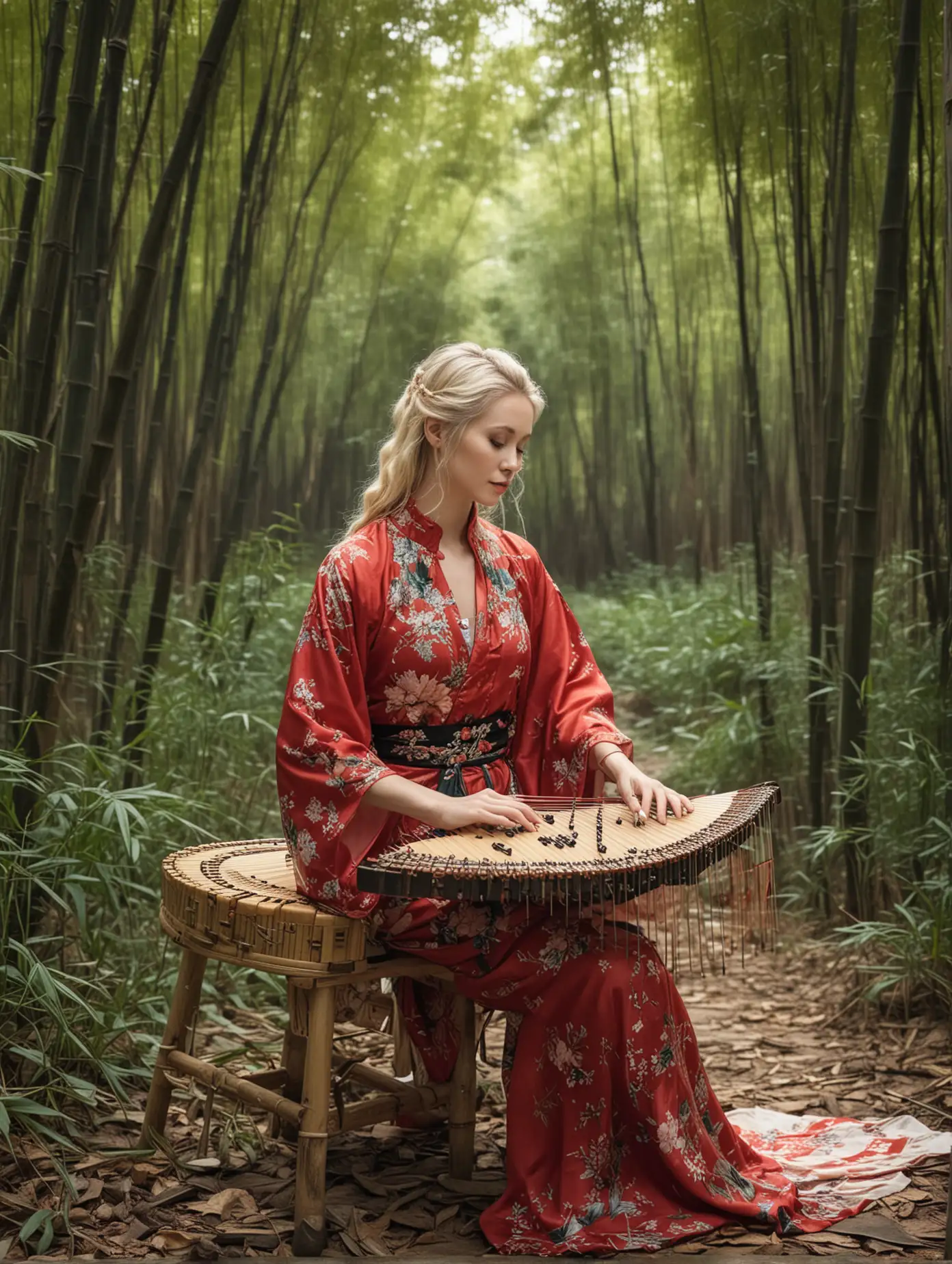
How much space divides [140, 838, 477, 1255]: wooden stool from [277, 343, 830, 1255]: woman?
0.06m

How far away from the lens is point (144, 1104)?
2.18 meters

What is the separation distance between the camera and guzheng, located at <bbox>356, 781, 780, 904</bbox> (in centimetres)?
150

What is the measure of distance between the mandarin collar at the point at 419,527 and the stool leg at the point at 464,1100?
74 centimetres

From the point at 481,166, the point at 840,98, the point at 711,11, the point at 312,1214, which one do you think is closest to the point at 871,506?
the point at 840,98

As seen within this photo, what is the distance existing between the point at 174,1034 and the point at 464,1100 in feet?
1.62

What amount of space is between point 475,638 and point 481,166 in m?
6.02

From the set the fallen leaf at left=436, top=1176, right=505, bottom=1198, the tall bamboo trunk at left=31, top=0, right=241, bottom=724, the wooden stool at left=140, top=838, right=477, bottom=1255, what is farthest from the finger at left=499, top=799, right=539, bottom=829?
the tall bamboo trunk at left=31, top=0, right=241, bottom=724

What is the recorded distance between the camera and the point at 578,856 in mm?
1570

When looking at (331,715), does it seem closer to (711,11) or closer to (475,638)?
(475,638)

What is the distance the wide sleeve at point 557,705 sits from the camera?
1961 mm

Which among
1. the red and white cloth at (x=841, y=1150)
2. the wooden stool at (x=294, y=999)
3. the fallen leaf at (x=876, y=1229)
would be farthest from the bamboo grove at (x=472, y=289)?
the fallen leaf at (x=876, y=1229)

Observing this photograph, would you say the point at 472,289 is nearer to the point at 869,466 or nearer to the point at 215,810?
the point at 869,466

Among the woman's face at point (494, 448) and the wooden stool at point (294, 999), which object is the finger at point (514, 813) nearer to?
the wooden stool at point (294, 999)

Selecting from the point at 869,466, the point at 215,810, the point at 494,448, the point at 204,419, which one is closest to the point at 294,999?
the point at 494,448
